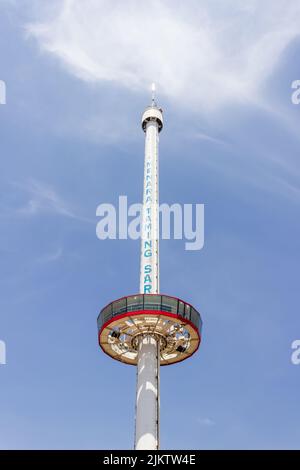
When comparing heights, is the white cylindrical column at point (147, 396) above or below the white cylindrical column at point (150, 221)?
below

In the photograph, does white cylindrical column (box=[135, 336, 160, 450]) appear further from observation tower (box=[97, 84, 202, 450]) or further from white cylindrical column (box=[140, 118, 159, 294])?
white cylindrical column (box=[140, 118, 159, 294])

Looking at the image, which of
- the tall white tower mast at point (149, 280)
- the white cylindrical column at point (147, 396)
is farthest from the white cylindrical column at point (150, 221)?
the white cylindrical column at point (147, 396)

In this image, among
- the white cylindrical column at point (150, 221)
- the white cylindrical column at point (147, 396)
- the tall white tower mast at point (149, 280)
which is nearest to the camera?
the white cylindrical column at point (147, 396)

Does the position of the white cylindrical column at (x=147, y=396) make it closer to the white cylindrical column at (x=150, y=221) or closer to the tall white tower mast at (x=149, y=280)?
the tall white tower mast at (x=149, y=280)

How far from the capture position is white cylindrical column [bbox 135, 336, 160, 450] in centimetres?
6631

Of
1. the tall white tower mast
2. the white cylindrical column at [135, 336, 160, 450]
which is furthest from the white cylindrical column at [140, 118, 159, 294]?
the white cylindrical column at [135, 336, 160, 450]

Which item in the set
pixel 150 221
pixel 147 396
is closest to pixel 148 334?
pixel 147 396

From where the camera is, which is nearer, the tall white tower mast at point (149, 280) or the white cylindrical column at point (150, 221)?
the tall white tower mast at point (149, 280)

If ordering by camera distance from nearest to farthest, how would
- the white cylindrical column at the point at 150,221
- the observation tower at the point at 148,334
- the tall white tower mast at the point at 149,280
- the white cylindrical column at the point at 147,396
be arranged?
the white cylindrical column at the point at 147,396 < the tall white tower mast at the point at 149,280 < the observation tower at the point at 148,334 < the white cylindrical column at the point at 150,221

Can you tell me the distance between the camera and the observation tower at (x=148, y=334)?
225 ft

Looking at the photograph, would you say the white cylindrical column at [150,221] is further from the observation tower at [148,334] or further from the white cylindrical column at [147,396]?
the white cylindrical column at [147,396]
